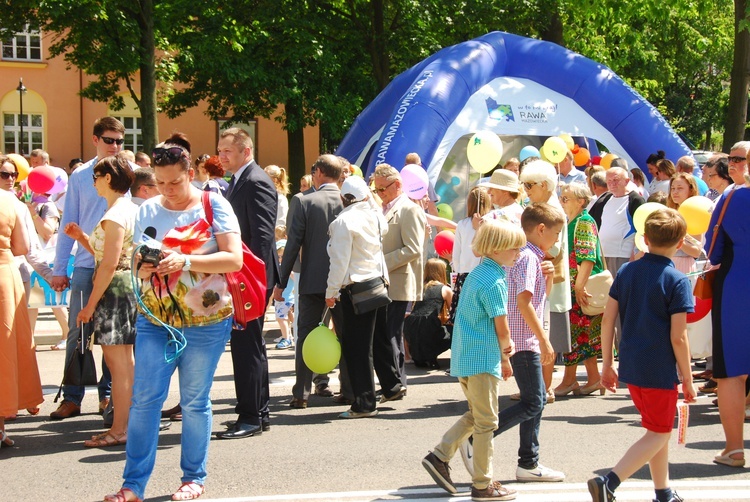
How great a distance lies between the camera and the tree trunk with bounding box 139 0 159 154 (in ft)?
77.9

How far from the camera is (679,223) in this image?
17.2 ft

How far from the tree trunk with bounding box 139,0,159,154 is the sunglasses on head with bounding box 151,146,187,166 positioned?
61.4 ft

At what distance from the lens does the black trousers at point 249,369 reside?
23.0 feet

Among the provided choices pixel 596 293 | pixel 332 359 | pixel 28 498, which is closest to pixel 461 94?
pixel 596 293

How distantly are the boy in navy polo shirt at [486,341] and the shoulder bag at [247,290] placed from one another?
1139 millimetres

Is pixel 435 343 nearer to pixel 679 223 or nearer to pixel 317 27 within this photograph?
pixel 679 223

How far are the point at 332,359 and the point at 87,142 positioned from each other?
36.8 m

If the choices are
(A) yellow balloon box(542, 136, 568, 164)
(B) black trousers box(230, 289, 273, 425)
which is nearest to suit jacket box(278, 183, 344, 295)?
(B) black trousers box(230, 289, 273, 425)

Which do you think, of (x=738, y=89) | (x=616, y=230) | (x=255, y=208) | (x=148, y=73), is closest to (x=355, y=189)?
(x=255, y=208)

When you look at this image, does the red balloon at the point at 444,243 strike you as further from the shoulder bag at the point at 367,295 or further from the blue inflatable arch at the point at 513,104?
the blue inflatable arch at the point at 513,104

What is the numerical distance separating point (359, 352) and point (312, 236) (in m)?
1.04

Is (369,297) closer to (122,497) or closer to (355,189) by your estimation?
(355,189)

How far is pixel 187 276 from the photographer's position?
5270mm

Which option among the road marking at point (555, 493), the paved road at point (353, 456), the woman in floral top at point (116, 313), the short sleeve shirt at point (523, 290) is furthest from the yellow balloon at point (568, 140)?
the road marking at point (555, 493)
